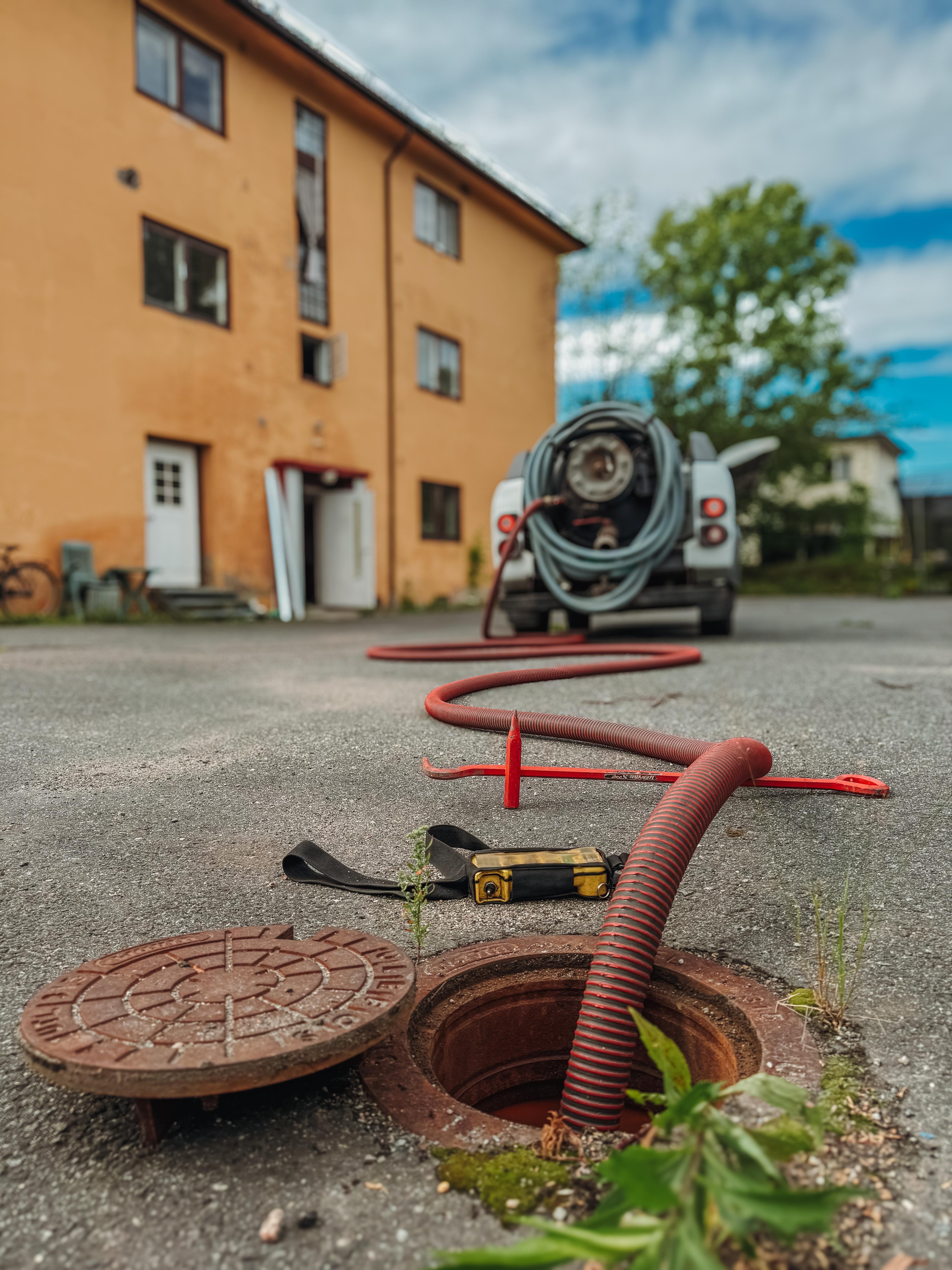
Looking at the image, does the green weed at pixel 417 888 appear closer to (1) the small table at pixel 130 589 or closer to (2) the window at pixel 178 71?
(1) the small table at pixel 130 589

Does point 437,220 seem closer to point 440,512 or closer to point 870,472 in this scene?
point 440,512

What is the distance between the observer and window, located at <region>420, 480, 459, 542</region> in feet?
59.7

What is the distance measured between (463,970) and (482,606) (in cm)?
1615

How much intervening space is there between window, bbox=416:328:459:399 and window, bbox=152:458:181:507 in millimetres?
6096

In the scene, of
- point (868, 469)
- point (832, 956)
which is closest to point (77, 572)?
point (832, 956)

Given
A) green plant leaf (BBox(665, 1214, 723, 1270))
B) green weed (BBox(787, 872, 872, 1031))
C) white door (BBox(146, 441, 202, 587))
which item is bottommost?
green weed (BBox(787, 872, 872, 1031))

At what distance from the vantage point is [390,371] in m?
17.2

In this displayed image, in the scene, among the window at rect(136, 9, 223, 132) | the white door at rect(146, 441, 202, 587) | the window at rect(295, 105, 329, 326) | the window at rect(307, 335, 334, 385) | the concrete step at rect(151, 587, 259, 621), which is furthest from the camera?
the window at rect(307, 335, 334, 385)

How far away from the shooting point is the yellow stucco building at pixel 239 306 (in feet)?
37.6

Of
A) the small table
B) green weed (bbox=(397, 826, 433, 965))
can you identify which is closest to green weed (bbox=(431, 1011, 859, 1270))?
green weed (bbox=(397, 826, 433, 965))

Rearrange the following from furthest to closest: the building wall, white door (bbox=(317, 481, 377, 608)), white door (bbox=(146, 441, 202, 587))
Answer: the building wall < white door (bbox=(317, 481, 377, 608)) < white door (bbox=(146, 441, 202, 587))

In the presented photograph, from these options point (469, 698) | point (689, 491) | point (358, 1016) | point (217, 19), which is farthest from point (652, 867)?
point (217, 19)

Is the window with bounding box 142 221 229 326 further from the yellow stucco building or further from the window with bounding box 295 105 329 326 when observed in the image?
the window with bounding box 295 105 329 326

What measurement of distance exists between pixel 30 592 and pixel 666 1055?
11.4 meters
